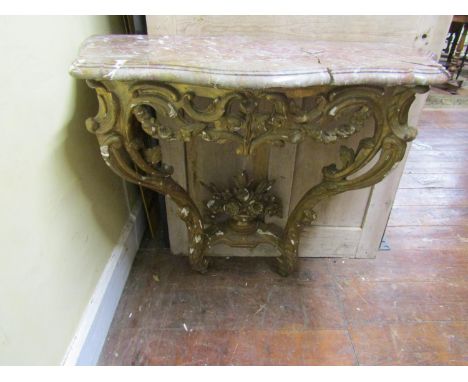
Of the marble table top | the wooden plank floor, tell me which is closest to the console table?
the marble table top

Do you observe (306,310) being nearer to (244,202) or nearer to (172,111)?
(244,202)

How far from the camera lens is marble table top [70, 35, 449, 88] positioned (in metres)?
0.72

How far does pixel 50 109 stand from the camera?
2.77 feet

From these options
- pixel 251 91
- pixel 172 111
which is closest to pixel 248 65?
pixel 251 91

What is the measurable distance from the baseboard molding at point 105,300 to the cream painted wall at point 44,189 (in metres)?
0.04

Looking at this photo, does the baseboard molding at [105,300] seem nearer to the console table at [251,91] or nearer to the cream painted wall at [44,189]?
the cream painted wall at [44,189]

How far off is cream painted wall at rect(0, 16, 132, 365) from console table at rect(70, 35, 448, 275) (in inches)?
3.6

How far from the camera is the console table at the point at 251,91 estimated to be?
2.45ft

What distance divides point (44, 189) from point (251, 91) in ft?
1.83

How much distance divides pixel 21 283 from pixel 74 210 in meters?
0.28

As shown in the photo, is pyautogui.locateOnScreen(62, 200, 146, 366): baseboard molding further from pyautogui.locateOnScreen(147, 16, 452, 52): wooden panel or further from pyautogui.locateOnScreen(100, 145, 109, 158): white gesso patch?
pyautogui.locateOnScreen(147, 16, 452, 52): wooden panel

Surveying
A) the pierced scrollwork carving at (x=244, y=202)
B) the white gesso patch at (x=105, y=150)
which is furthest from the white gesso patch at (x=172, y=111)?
the pierced scrollwork carving at (x=244, y=202)
